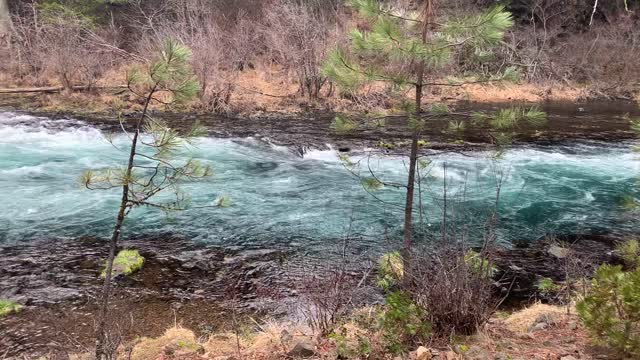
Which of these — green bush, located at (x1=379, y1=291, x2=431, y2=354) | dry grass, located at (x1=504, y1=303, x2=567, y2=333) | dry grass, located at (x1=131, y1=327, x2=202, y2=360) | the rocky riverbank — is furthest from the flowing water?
green bush, located at (x1=379, y1=291, x2=431, y2=354)

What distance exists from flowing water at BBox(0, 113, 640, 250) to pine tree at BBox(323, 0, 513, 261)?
1.42 metres

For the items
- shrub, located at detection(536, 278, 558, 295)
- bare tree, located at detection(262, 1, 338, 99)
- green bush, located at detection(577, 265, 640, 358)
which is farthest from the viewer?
bare tree, located at detection(262, 1, 338, 99)

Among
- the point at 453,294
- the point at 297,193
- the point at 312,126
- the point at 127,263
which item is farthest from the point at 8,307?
the point at 312,126

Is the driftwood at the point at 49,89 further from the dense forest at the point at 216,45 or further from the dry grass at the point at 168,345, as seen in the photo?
the dry grass at the point at 168,345

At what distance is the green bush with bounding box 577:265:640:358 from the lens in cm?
318

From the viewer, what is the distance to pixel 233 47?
20406mm

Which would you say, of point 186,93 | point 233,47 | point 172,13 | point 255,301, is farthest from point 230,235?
point 172,13

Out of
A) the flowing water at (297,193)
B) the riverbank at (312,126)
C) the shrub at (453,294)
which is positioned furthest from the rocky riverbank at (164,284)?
the riverbank at (312,126)

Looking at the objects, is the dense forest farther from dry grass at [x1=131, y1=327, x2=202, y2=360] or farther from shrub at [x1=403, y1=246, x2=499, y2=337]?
shrub at [x1=403, y1=246, x2=499, y2=337]

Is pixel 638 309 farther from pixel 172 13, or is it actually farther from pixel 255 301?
pixel 172 13

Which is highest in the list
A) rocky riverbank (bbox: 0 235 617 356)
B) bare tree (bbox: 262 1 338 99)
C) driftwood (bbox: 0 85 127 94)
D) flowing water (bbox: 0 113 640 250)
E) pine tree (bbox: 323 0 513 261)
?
bare tree (bbox: 262 1 338 99)

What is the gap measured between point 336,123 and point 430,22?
1.49 metres

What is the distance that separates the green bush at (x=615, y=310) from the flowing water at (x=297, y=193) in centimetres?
294

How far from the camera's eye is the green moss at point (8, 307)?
5.55 metres
